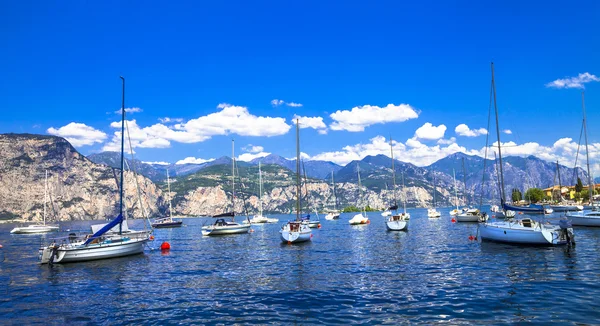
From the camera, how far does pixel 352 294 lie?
22.5 m

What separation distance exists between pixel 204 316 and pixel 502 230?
38.5 meters

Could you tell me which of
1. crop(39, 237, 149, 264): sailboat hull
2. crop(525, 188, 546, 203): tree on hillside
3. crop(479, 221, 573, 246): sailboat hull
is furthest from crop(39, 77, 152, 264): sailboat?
crop(525, 188, 546, 203): tree on hillside

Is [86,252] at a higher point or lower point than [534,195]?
lower

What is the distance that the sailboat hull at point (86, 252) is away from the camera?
3984 centimetres

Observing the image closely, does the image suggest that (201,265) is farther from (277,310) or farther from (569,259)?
(569,259)

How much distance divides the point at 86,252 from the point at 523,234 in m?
48.3

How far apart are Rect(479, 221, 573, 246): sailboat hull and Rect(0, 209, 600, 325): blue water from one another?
1.29m

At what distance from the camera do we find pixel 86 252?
1604 inches

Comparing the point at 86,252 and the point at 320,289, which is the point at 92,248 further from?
the point at 320,289

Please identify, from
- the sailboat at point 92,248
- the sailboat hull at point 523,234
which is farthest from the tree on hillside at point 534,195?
the sailboat at point 92,248

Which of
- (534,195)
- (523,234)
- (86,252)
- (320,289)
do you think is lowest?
(320,289)

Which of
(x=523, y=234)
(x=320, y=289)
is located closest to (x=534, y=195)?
(x=523, y=234)

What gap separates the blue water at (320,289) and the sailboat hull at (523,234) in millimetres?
1287

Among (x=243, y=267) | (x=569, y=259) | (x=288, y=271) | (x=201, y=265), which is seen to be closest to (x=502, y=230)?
(x=569, y=259)
